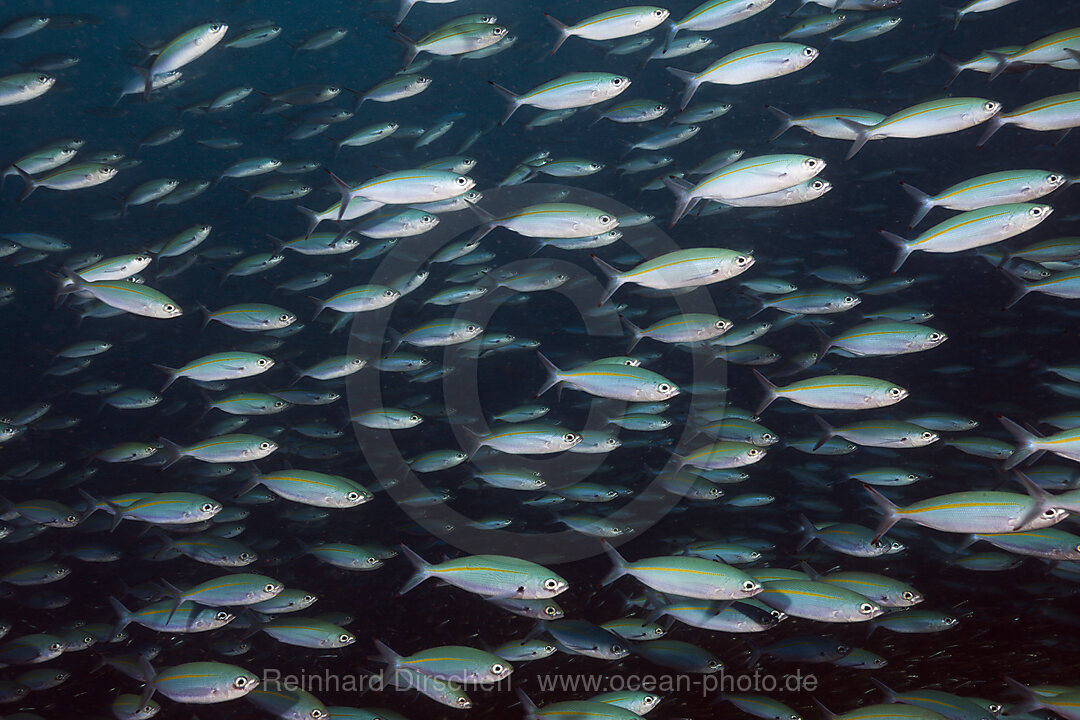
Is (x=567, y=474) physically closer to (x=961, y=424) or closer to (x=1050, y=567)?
(x=961, y=424)

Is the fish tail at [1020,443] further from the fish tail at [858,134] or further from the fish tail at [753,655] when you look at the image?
the fish tail at [753,655]

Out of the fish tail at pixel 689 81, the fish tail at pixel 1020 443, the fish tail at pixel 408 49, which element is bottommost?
the fish tail at pixel 1020 443

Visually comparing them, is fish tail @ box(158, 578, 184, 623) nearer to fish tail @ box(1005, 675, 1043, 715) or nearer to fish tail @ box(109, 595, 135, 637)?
fish tail @ box(109, 595, 135, 637)

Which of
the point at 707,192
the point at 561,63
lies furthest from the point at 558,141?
the point at 561,63

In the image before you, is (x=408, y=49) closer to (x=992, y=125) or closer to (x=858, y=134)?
(x=858, y=134)

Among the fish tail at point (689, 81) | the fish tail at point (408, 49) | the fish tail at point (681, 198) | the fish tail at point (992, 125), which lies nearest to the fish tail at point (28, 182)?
the fish tail at point (408, 49)

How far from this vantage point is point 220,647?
5.25 meters

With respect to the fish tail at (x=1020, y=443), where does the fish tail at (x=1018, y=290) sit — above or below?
above

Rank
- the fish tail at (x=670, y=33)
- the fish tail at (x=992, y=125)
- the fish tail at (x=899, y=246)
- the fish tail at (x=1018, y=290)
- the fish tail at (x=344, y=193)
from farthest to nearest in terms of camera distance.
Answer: the fish tail at (x=670, y=33)
the fish tail at (x=344, y=193)
the fish tail at (x=1018, y=290)
the fish tail at (x=899, y=246)
the fish tail at (x=992, y=125)

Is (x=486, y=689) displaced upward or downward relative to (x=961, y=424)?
downward

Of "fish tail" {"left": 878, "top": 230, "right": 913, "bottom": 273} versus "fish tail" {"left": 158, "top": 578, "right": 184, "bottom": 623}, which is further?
"fish tail" {"left": 158, "top": 578, "right": 184, "bottom": 623}

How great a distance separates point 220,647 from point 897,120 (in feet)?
22.2

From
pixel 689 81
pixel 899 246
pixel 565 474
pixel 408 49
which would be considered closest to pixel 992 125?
pixel 899 246

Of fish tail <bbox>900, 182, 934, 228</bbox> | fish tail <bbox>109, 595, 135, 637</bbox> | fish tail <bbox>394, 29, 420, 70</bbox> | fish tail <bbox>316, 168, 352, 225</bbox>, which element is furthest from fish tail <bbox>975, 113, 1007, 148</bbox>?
fish tail <bbox>109, 595, 135, 637</bbox>
